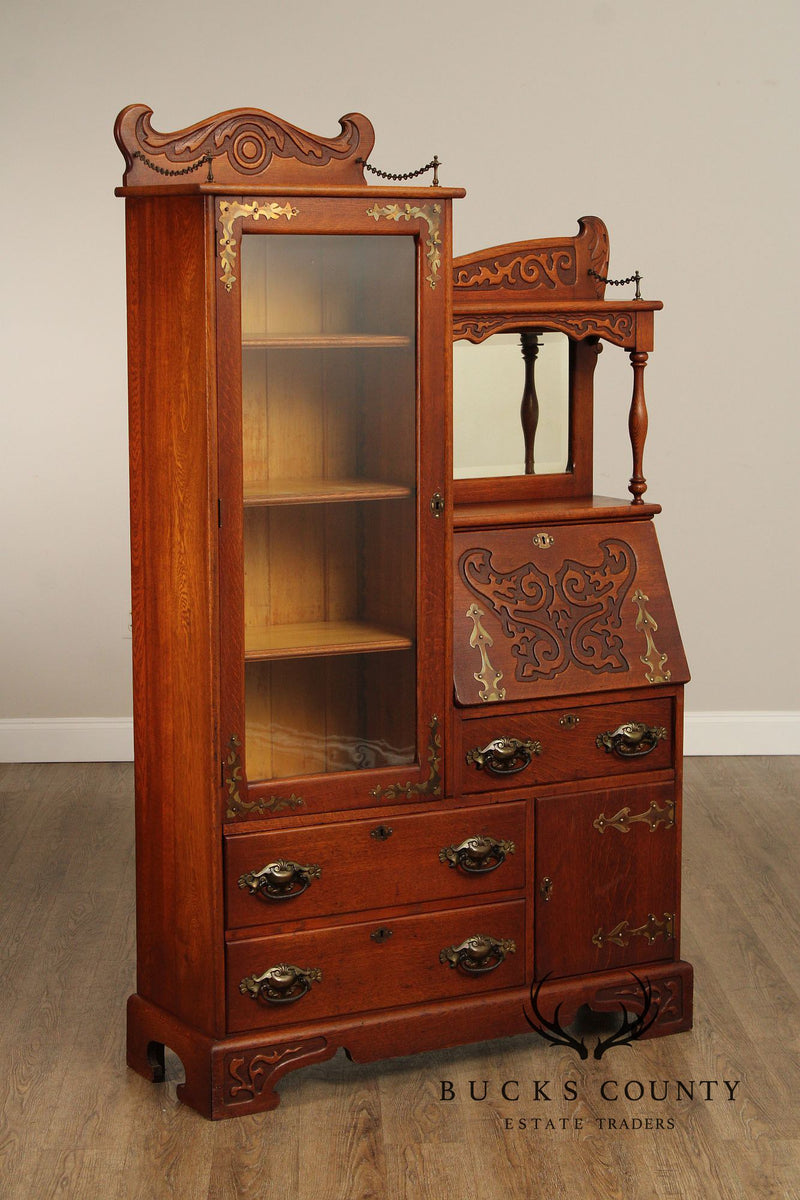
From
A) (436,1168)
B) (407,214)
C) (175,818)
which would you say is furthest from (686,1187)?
(407,214)

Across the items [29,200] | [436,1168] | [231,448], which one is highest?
[29,200]

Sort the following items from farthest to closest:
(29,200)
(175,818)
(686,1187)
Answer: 1. (29,200)
2. (175,818)
3. (686,1187)

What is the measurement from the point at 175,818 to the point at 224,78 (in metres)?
2.80

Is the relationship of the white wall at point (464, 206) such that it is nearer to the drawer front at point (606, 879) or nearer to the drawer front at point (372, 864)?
the drawer front at point (606, 879)

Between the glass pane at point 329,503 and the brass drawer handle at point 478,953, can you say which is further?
the brass drawer handle at point 478,953

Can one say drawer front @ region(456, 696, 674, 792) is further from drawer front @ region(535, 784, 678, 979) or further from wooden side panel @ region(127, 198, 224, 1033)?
wooden side panel @ region(127, 198, 224, 1033)

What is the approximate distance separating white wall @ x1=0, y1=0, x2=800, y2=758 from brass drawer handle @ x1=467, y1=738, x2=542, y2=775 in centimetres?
219

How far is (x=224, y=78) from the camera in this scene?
4.44 meters

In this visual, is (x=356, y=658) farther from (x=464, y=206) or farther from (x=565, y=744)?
(x=464, y=206)

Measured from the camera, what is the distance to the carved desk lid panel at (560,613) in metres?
2.65

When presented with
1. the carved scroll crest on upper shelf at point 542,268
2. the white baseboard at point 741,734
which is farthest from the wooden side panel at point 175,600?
the white baseboard at point 741,734

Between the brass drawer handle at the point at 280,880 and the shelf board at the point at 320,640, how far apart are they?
38 cm

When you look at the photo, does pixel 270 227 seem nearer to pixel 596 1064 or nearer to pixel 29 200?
pixel 596 1064

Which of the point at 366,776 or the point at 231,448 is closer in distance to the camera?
the point at 231,448
